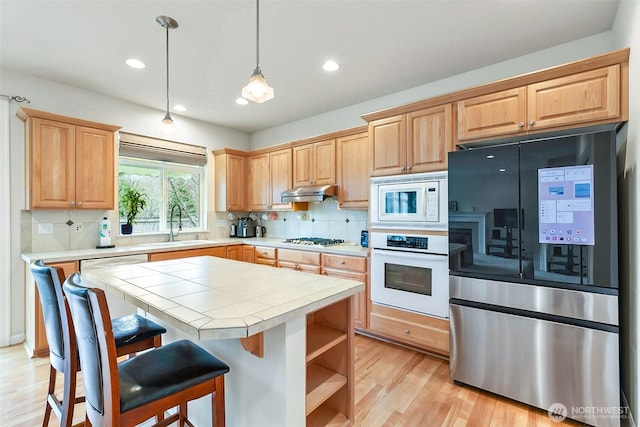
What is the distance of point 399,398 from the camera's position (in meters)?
2.09

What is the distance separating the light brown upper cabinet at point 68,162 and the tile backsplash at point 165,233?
0.28 meters

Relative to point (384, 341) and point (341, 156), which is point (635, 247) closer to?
point (384, 341)

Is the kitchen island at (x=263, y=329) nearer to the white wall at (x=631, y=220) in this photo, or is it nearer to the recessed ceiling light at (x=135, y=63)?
the white wall at (x=631, y=220)

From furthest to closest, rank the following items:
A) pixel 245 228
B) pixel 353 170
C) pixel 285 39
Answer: pixel 245 228 < pixel 353 170 < pixel 285 39

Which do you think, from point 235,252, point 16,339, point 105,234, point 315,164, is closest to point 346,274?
point 315,164

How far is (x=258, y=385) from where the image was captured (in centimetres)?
136

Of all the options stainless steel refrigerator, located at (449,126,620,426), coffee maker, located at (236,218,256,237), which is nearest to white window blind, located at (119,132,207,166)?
coffee maker, located at (236,218,256,237)

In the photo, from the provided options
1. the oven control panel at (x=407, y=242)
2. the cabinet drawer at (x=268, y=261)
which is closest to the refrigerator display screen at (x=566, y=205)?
the oven control panel at (x=407, y=242)

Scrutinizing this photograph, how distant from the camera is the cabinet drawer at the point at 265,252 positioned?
12.7 ft

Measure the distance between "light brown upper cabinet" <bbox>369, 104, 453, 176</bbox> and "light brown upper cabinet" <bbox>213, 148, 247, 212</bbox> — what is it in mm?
2407

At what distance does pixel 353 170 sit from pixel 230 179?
203 centimetres

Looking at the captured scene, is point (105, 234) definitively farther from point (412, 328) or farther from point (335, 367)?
point (412, 328)

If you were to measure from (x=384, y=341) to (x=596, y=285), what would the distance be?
183 cm

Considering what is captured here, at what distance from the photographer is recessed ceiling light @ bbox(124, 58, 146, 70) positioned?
8.79 ft
